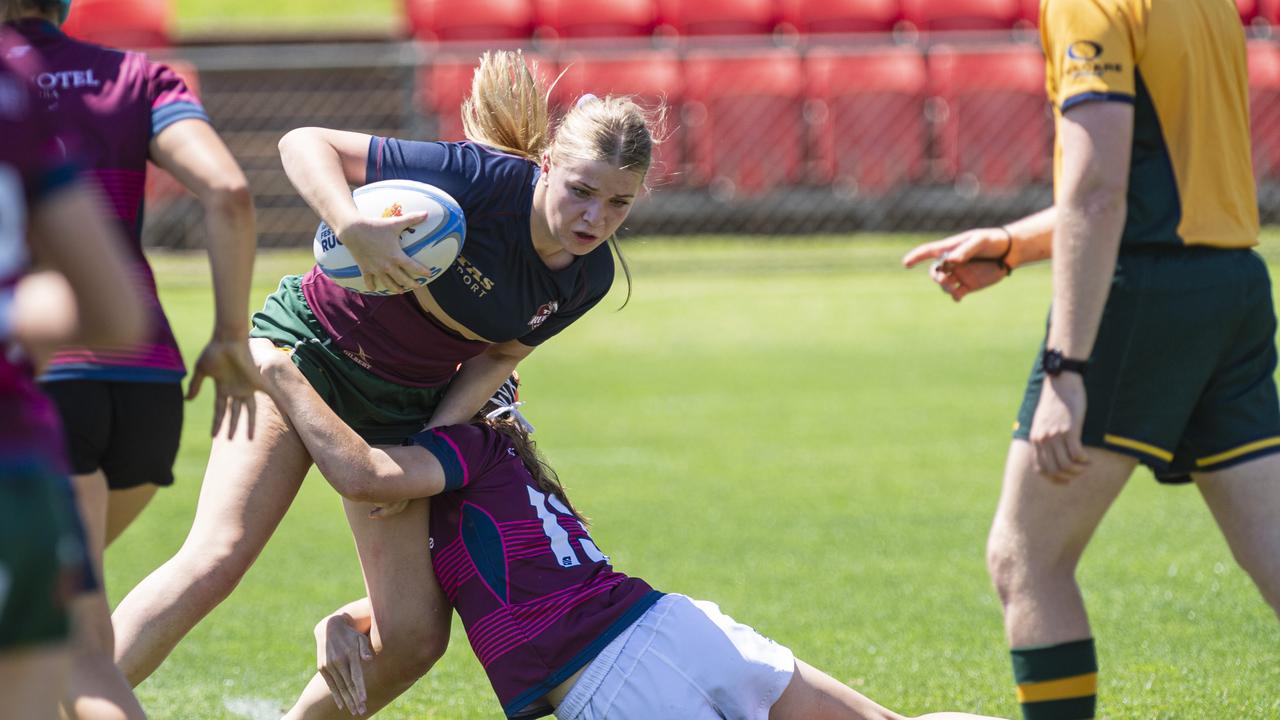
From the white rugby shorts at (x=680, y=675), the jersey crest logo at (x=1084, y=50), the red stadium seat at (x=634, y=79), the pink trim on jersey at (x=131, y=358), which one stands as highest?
the jersey crest logo at (x=1084, y=50)

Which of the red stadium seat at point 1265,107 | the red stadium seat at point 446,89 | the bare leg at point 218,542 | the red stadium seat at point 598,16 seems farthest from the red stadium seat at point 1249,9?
the bare leg at point 218,542

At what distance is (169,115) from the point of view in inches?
116

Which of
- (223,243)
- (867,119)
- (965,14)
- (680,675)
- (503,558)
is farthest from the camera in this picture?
(965,14)

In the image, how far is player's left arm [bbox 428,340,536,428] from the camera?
12.4ft

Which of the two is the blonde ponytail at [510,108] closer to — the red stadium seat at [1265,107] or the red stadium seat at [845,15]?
the red stadium seat at [1265,107]

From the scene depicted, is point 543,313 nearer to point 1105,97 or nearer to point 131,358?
point 131,358

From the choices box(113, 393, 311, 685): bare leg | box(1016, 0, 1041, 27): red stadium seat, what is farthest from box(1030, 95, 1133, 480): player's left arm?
box(1016, 0, 1041, 27): red stadium seat

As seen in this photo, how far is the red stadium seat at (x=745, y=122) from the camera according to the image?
14.1m

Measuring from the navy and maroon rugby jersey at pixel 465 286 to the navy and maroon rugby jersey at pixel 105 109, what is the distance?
0.71m

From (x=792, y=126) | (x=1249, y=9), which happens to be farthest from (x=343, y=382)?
(x=1249, y=9)

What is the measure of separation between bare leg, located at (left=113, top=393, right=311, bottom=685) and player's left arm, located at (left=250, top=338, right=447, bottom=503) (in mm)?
106

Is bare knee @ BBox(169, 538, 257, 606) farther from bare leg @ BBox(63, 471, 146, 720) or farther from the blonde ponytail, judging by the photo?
the blonde ponytail

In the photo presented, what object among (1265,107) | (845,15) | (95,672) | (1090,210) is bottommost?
(1265,107)

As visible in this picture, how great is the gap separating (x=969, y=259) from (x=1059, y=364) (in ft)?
2.43
